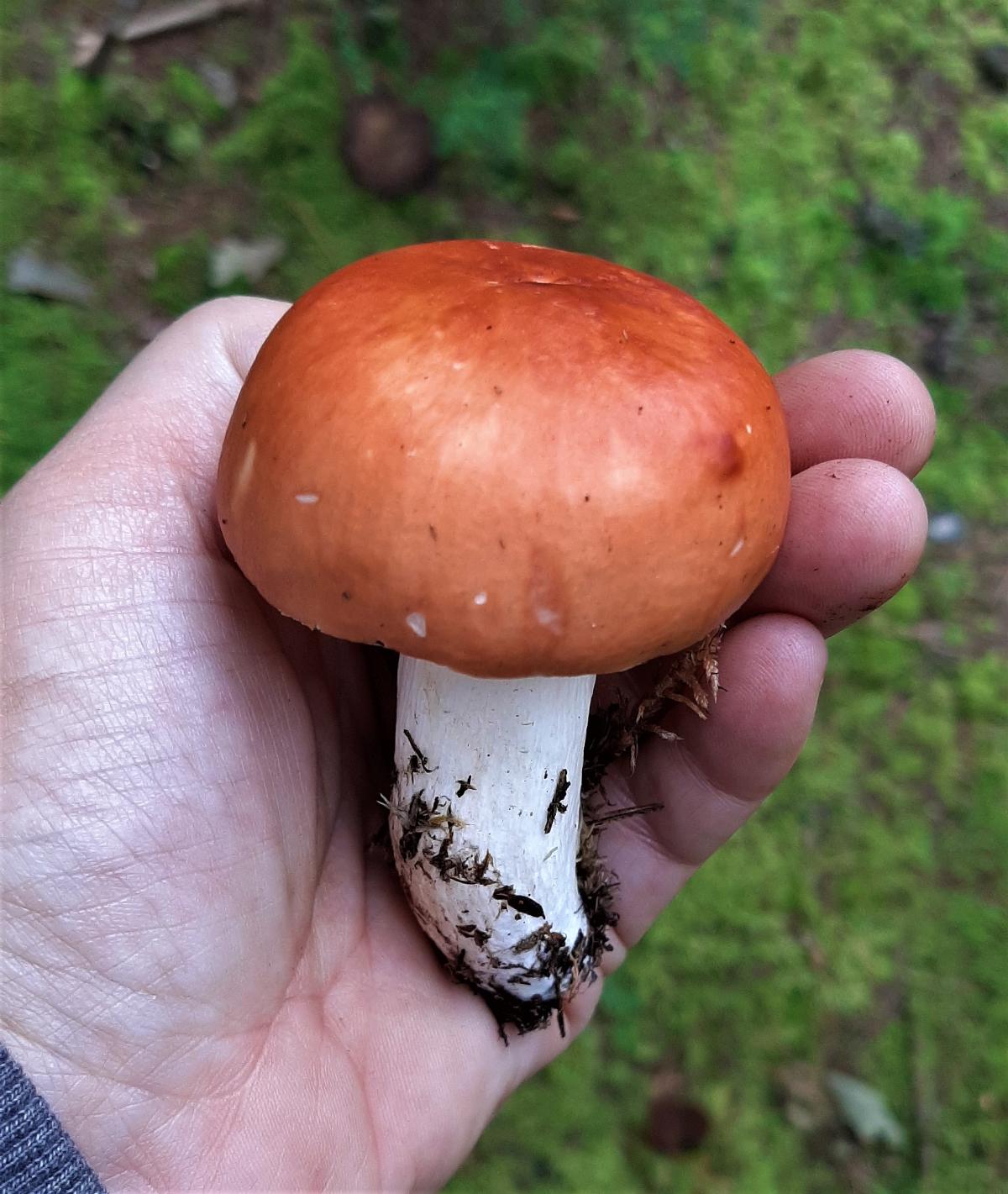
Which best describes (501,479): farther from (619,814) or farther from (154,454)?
(619,814)

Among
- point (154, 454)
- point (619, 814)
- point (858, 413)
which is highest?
point (858, 413)

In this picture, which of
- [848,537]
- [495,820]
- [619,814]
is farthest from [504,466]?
[619,814]

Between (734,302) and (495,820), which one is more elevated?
(734,302)

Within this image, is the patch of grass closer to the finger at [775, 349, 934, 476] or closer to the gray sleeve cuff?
the finger at [775, 349, 934, 476]

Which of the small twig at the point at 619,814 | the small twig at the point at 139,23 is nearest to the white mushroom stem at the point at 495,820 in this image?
the small twig at the point at 619,814

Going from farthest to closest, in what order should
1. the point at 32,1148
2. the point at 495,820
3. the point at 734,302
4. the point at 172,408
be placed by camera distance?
the point at 734,302, the point at 172,408, the point at 495,820, the point at 32,1148

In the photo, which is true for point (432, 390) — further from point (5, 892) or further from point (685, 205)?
point (685, 205)
